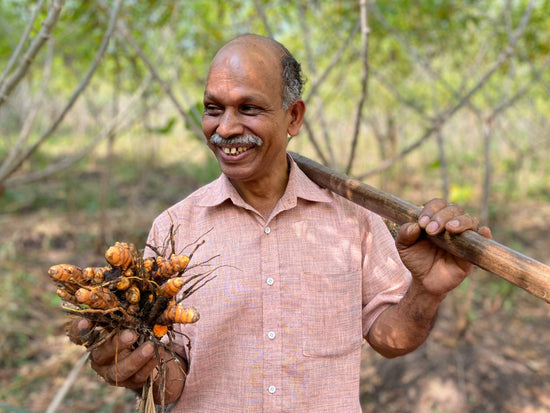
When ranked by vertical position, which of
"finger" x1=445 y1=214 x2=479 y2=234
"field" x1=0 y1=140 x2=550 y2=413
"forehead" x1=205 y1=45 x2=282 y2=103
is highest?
"forehead" x1=205 y1=45 x2=282 y2=103

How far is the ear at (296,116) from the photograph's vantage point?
6.20 ft

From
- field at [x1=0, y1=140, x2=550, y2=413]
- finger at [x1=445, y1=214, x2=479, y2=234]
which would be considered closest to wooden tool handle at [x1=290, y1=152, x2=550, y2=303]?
finger at [x1=445, y1=214, x2=479, y2=234]

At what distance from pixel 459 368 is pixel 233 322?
10.9 ft

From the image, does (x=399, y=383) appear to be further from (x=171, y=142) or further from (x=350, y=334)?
(x=171, y=142)

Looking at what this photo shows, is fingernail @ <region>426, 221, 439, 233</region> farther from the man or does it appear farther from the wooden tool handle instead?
the man

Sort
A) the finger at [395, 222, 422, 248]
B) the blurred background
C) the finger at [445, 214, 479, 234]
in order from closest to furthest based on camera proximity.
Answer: the finger at [445, 214, 479, 234]
the finger at [395, 222, 422, 248]
the blurred background

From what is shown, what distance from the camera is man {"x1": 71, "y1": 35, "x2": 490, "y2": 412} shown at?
1.65 m

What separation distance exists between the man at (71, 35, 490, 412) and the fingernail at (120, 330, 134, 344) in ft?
0.68

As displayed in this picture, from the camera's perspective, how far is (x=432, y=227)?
1379 mm

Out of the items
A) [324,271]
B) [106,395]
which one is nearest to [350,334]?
[324,271]

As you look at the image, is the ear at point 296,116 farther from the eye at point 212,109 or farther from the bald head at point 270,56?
the eye at point 212,109

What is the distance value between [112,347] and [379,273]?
926mm

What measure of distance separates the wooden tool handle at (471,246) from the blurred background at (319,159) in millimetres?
992

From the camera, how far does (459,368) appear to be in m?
4.34
